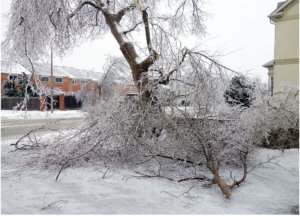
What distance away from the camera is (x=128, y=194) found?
17.0 ft

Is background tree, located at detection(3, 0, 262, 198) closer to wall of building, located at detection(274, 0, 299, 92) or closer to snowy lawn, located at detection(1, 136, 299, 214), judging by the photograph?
snowy lawn, located at detection(1, 136, 299, 214)

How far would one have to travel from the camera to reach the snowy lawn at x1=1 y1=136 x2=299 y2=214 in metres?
4.57

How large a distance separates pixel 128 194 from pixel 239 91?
5600 millimetres

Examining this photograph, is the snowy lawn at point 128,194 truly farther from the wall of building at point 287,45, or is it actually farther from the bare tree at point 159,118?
the wall of building at point 287,45

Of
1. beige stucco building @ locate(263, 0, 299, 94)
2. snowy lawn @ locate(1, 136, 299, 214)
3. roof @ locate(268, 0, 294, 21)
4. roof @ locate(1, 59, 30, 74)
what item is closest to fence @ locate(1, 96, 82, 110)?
beige stucco building @ locate(263, 0, 299, 94)

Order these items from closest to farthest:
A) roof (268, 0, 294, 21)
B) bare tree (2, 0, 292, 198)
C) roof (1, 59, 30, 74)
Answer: bare tree (2, 0, 292, 198), roof (1, 59, 30, 74), roof (268, 0, 294, 21)

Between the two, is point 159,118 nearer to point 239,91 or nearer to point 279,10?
point 239,91

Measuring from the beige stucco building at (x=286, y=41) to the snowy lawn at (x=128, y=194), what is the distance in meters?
10.9

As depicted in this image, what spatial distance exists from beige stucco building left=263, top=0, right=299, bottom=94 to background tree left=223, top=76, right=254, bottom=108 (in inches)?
284

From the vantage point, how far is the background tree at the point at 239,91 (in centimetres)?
866

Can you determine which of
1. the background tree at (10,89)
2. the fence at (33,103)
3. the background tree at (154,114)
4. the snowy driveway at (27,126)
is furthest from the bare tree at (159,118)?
the background tree at (10,89)

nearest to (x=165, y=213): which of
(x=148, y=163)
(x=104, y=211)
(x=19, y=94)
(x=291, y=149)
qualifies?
(x=104, y=211)

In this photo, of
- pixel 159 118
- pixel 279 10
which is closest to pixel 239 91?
pixel 159 118

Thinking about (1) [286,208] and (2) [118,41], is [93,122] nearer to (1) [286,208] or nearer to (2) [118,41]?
(2) [118,41]
